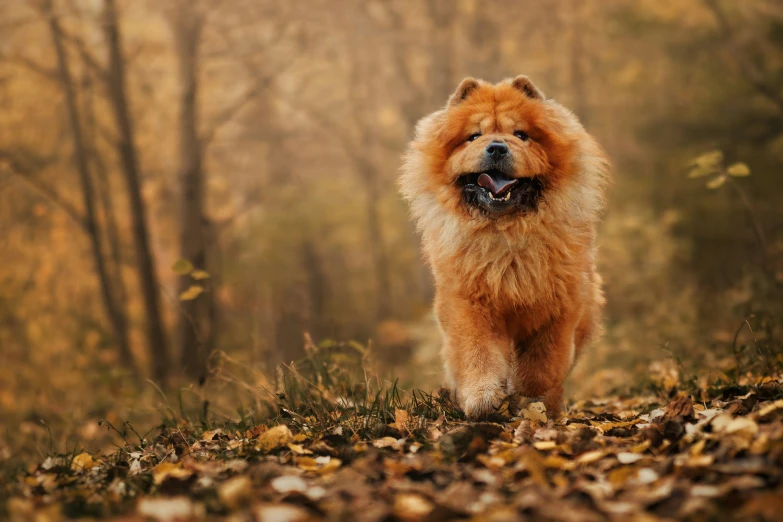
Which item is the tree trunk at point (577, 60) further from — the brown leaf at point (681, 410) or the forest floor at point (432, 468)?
the brown leaf at point (681, 410)

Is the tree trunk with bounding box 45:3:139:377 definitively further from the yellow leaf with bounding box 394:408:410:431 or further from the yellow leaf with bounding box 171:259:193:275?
the yellow leaf with bounding box 394:408:410:431

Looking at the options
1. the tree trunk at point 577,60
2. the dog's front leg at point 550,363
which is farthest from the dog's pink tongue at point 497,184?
the tree trunk at point 577,60

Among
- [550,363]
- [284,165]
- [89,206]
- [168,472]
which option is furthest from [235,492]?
[284,165]

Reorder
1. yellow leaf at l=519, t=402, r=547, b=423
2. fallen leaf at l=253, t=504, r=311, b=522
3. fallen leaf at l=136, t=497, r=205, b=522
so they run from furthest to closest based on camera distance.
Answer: yellow leaf at l=519, t=402, r=547, b=423 → fallen leaf at l=136, t=497, r=205, b=522 → fallen leaf at l=253, t=504, r=311, b=522

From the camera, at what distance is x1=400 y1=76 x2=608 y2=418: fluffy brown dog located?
4.35 m

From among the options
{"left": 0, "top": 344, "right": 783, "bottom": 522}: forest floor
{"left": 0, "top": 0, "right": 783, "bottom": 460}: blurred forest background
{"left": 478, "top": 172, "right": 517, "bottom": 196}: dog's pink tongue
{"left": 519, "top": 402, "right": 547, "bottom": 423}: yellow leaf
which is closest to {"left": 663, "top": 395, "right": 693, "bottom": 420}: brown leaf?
Answer: {"left": 0, "top": 344, "right": 783, "bottom": 522}: forest floor

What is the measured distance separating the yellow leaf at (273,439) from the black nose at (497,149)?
6.42ft

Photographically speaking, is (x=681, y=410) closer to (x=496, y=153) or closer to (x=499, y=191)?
(x=499, y=191)

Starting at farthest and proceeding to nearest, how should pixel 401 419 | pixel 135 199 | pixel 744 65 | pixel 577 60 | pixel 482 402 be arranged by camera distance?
pixel 577 60 → pixel 135 199 → pixel 744 65 → pixel 482 402 → pixel 401 419

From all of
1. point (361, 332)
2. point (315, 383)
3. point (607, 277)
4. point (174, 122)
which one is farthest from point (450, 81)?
point (315, 383)

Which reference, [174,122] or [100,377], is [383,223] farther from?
[100,377]

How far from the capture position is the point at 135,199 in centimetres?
1105

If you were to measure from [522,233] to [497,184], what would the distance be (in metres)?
0.35

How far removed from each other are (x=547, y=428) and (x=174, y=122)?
1386cm
